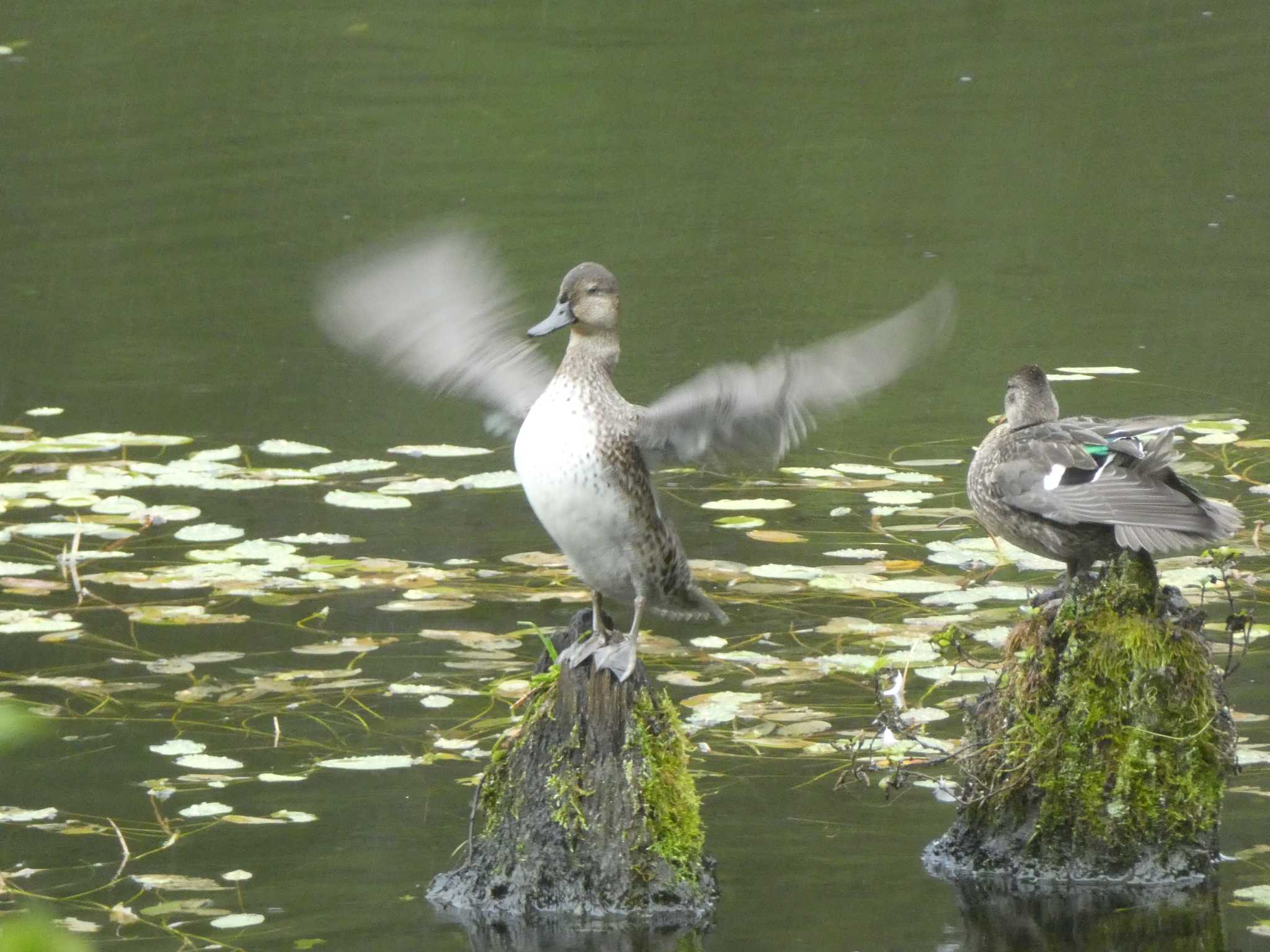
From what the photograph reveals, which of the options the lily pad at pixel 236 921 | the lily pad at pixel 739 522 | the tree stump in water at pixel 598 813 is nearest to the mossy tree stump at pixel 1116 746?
the tree stump in water at pixel 598 813

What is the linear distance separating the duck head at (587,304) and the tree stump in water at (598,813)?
0.75m

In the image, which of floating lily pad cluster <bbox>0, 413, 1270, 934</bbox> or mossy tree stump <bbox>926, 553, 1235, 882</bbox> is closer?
mossy tree stump <bbox>926, 553, 1235, 882</bbox>

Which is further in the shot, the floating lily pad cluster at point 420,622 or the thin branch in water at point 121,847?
the floating lily pad cluster at point 420,622

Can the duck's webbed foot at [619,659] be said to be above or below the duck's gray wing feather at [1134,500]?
below

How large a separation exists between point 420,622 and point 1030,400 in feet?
6.53

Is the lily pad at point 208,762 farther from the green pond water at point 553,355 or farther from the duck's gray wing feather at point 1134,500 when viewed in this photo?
the duck's gray wing feather at point 1134,500

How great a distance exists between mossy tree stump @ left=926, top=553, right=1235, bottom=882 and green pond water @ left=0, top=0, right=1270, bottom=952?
0.12 meters

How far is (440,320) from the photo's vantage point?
15.6 ft

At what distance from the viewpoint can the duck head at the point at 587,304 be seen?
4.43 m

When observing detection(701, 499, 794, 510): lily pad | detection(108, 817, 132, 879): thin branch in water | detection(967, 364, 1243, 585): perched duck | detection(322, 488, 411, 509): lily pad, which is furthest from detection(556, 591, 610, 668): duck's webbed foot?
detection(322, 488, 411, 509): lily pad

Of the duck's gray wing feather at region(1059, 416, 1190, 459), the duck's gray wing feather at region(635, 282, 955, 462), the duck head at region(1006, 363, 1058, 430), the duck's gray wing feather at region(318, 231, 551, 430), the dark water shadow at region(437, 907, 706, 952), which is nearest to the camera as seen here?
the duck's gray wing feather at region(635, 282, 955, 462)

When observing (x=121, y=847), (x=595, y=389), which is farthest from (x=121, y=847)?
(x=595, y=389)

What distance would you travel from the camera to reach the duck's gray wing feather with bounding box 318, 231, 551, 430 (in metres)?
4.71

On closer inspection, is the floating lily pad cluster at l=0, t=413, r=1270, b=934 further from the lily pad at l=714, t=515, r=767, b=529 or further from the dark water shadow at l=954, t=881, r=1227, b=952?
the dark water shadow at l=954, t=881, r=1227, b=952
